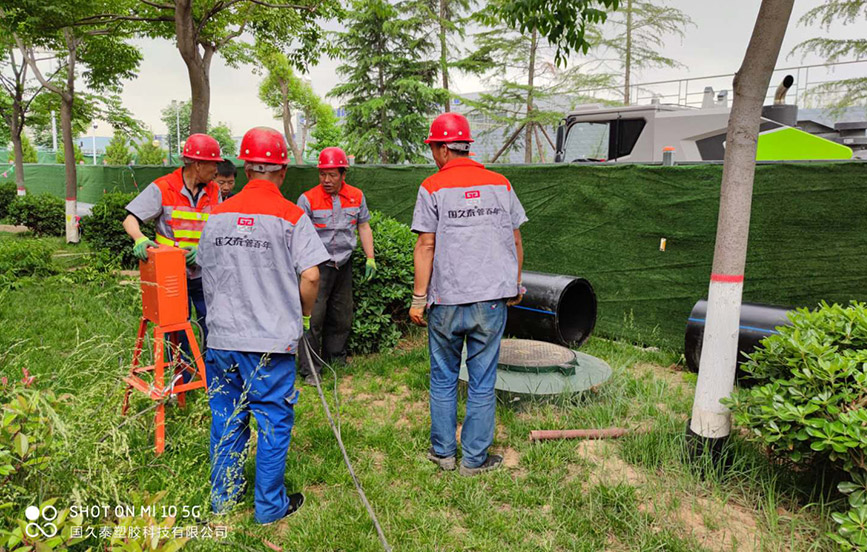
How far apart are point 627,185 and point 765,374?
130 inches

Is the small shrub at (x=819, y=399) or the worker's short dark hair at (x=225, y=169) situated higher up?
the worker's short dark hair at (x=225, y=169)

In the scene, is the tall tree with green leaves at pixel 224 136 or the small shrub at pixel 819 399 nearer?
the small shrub at pixel 819 399

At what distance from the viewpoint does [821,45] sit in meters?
14.8

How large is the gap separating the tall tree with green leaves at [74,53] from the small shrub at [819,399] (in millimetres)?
10614

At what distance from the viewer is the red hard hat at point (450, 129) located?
3.31 metres

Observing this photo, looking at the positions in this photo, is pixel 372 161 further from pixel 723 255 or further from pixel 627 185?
pixel 723 255

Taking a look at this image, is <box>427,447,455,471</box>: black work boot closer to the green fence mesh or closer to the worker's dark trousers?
the worker's dark trousers

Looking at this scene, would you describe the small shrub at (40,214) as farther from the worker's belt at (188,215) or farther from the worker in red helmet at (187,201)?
the worker's belt at (188,215)

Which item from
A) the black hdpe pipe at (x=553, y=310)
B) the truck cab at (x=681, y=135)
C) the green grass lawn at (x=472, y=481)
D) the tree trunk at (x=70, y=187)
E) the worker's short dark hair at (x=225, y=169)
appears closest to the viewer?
the green grass lawn at (x=472, y=481)

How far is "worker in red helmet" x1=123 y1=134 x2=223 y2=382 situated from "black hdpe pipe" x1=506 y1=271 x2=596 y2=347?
2756 mm

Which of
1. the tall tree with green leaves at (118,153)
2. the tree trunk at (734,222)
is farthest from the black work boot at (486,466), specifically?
the tall tree with green leaves at (118,153)

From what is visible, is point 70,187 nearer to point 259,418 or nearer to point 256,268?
point 256,268

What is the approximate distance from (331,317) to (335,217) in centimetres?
92

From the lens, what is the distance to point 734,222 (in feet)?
9.64
